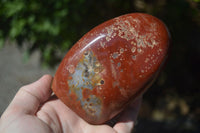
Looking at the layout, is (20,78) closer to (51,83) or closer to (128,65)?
(51,83)

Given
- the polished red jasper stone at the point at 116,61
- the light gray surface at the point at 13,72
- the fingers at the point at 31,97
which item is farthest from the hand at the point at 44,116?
the light gray surface at the point at 13,72

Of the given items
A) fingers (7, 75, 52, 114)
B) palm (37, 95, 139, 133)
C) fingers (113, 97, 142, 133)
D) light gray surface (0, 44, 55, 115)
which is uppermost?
fingers (7, 75, 52, 114)

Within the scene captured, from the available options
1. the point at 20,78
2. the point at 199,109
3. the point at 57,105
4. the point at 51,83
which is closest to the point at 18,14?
the point at 51,83

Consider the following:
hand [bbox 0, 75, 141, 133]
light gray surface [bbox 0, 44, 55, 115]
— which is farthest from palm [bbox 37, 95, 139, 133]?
light gray surface [bbox 0, 44, 55, 115]

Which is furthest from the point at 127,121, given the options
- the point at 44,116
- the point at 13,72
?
the point at 13,72

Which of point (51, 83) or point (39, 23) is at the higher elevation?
point (39, 23)

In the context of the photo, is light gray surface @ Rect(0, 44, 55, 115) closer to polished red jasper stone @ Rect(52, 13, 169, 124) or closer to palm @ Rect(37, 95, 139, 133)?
palm @ Rect(37, 95, 139, 133)

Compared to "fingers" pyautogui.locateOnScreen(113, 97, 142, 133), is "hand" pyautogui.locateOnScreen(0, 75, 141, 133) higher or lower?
higher
